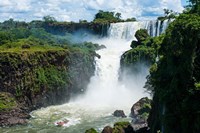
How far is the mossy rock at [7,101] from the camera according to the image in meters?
48.9

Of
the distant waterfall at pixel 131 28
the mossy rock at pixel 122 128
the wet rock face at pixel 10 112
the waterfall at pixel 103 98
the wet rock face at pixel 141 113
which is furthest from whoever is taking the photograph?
the distant waterfall at pixel 131 28

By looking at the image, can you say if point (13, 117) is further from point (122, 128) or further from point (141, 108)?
point (122, 128)

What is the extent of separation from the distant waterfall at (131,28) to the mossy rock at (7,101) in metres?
29.9

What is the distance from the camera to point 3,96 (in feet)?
168

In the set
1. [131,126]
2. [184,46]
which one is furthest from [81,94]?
[184,46]

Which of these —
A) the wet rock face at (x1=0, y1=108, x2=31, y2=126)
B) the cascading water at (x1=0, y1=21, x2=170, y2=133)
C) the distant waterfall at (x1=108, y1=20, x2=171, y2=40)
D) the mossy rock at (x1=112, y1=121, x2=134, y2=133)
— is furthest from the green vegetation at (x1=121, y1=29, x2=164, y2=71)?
the mossy rock at (x1=112, y1=121, x2=134, y2=133)

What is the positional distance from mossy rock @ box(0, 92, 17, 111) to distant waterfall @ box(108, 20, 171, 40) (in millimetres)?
29923

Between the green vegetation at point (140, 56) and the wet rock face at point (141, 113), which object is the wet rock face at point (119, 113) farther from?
the green vegetation at point (140, 56)

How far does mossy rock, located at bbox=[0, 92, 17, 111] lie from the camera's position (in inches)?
1925

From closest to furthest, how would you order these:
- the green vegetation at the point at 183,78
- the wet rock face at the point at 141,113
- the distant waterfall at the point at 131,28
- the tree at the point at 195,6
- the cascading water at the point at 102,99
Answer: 1. the green vegetation at the point at 183,78
2. the tree at the point at 195,6
3. the wet rock face at the point at 141,113
4. the cascading water at the point at 102,99
5. the distant waterfall at the point at 131,28

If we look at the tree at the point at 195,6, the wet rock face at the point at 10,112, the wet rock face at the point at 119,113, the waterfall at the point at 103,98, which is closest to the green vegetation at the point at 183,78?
the tree at the point at 195,6

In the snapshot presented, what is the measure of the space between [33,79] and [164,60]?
26070 millimetres

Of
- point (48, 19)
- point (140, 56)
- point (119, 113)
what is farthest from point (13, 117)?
point (48, 19)

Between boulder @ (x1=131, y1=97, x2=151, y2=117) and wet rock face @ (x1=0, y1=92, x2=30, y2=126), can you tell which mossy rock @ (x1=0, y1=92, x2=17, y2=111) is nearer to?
wet rock face @ (x1=0, y1=92, x2=30, y2=126)
